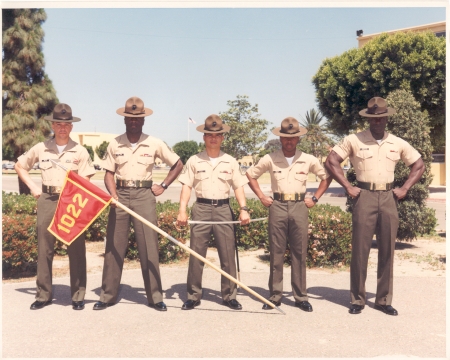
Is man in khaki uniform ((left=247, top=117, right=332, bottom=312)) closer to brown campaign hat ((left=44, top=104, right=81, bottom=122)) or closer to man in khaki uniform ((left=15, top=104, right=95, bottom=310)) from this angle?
man in khaki uniform ((left=15, top=104, right=95, bottom=310))

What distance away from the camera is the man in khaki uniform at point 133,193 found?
213 inches

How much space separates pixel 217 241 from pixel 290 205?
35.4 inches

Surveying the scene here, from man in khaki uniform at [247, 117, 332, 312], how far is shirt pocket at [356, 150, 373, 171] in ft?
1.33

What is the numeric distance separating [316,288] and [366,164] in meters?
1.87

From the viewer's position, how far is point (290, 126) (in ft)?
17.6

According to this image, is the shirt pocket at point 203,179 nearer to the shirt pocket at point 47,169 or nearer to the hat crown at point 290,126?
the hat crown at point 290,126

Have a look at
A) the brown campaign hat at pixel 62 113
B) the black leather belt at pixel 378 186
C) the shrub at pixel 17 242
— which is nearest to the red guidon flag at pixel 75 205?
the brown campaign hat at pixel 62 113

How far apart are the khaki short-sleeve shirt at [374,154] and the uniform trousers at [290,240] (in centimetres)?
73

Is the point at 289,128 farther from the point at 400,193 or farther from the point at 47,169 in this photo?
the point at 47,169

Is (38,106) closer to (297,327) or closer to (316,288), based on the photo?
(316,288)

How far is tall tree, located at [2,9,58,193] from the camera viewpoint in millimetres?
14586

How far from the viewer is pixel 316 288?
627cm

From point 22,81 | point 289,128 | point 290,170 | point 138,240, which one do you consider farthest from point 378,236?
point 22,81

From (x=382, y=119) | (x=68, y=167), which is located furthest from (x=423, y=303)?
(x=68, y=167)
